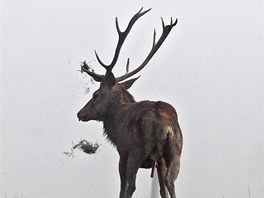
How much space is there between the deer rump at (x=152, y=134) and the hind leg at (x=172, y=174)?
67 millimetres

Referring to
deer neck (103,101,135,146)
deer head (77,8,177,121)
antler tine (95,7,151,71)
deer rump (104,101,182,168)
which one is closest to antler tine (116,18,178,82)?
deer head (77,8,177,121)

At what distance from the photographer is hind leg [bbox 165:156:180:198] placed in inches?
383

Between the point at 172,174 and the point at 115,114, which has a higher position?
the point at 115,114

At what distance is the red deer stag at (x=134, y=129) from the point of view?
31.6 ft

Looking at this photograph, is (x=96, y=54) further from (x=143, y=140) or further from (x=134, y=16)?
(x=143, y=140)

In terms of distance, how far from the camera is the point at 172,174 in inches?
387

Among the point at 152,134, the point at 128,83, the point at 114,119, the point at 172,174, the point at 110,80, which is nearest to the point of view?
the point at 152,134

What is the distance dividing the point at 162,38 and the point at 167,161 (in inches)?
112

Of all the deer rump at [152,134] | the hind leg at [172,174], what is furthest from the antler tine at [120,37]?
the hind leg at [172,174]

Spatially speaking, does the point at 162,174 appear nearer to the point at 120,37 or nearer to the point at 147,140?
the point at 147,140

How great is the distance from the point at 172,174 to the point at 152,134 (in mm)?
744

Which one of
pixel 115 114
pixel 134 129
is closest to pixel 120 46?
pixel 115 114

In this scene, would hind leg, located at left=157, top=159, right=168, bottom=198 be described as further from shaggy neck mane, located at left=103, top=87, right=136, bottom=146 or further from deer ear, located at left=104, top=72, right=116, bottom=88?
deer ear, located at left=104, top=72, right=116, bottom=88

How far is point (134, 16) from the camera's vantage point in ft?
38.9
